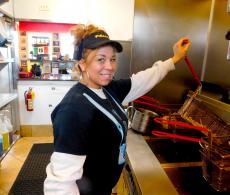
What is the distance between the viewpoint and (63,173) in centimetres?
70

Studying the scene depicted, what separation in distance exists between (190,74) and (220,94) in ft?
0.94

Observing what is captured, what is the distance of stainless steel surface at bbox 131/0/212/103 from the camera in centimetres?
136

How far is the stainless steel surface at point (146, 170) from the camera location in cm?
76

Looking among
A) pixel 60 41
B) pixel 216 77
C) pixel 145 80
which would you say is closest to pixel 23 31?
pixel 60 41

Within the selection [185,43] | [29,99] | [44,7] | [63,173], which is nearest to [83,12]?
[44,7]

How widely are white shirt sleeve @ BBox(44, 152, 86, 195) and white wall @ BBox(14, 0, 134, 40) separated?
8.11 ft

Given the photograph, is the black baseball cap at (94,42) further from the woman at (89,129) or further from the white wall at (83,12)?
the white wall at (83,12)

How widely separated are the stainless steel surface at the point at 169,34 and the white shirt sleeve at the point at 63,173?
90 cm

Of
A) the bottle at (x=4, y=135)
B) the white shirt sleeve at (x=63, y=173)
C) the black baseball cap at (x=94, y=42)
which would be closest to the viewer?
the white shirt sleeve at (x=63, y=173)

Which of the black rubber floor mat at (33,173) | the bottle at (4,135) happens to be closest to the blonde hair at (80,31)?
the bottle at (4,135)

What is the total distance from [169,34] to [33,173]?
6.50ft

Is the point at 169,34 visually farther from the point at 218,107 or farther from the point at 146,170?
the point at 146,170

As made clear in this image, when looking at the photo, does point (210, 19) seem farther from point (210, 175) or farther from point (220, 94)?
point (210, 175)

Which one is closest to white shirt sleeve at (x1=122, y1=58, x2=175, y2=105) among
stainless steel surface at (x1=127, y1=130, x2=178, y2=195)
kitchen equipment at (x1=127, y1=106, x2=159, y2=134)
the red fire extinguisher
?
kitchen equipment at (x1=127, y1=106, x2=159, y2=134)
